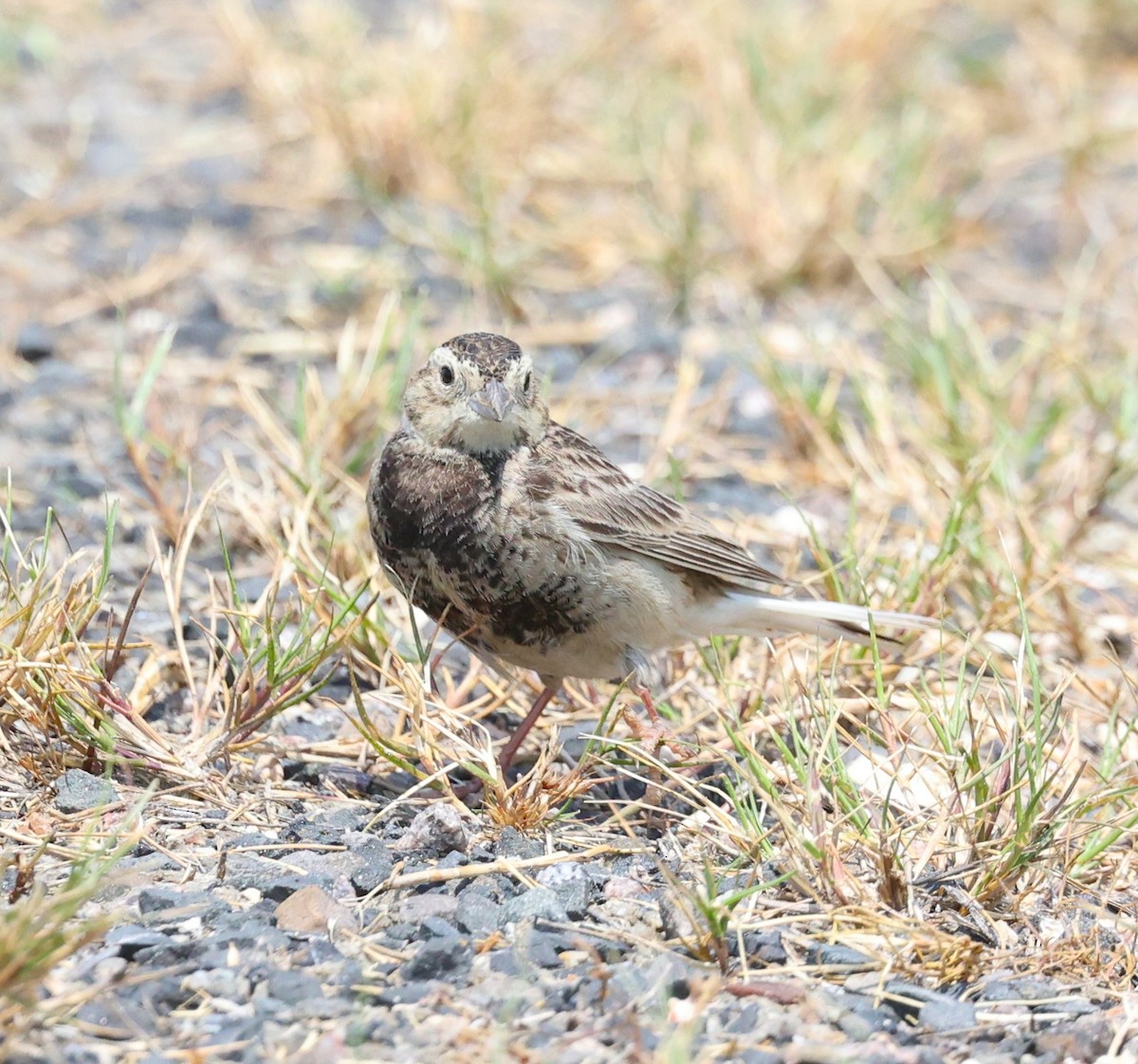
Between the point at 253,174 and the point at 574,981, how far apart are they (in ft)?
20.5

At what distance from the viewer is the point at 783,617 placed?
17.2ft

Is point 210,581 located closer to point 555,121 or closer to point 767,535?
point 767,535

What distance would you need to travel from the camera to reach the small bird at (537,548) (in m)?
4.66

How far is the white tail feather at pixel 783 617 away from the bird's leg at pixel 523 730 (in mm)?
537

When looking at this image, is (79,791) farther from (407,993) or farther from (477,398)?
(477,398)

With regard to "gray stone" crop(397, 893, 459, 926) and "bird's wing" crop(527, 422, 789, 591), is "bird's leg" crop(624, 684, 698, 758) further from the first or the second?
"gray stone" crop(397, 893, 459, 926)

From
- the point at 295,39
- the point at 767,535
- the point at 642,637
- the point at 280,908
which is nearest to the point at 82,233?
the point at 295,39

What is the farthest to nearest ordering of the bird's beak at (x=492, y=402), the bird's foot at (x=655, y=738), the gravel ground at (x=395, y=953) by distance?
the bird's beak at (x=492, y=402) < the bird's foot at (x=655, y=738) < the gravel ground at (x=395, y=953)

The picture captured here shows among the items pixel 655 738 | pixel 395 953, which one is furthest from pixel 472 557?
pixel 395 953

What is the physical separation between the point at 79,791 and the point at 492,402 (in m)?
1.53

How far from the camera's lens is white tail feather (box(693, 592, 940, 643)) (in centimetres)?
518

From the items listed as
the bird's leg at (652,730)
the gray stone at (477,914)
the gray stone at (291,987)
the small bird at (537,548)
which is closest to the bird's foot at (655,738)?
the bird's leg at (652,730)

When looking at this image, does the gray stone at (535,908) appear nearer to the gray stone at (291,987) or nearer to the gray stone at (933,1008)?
the gray stone at (291,987)

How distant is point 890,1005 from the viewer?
3676mm
